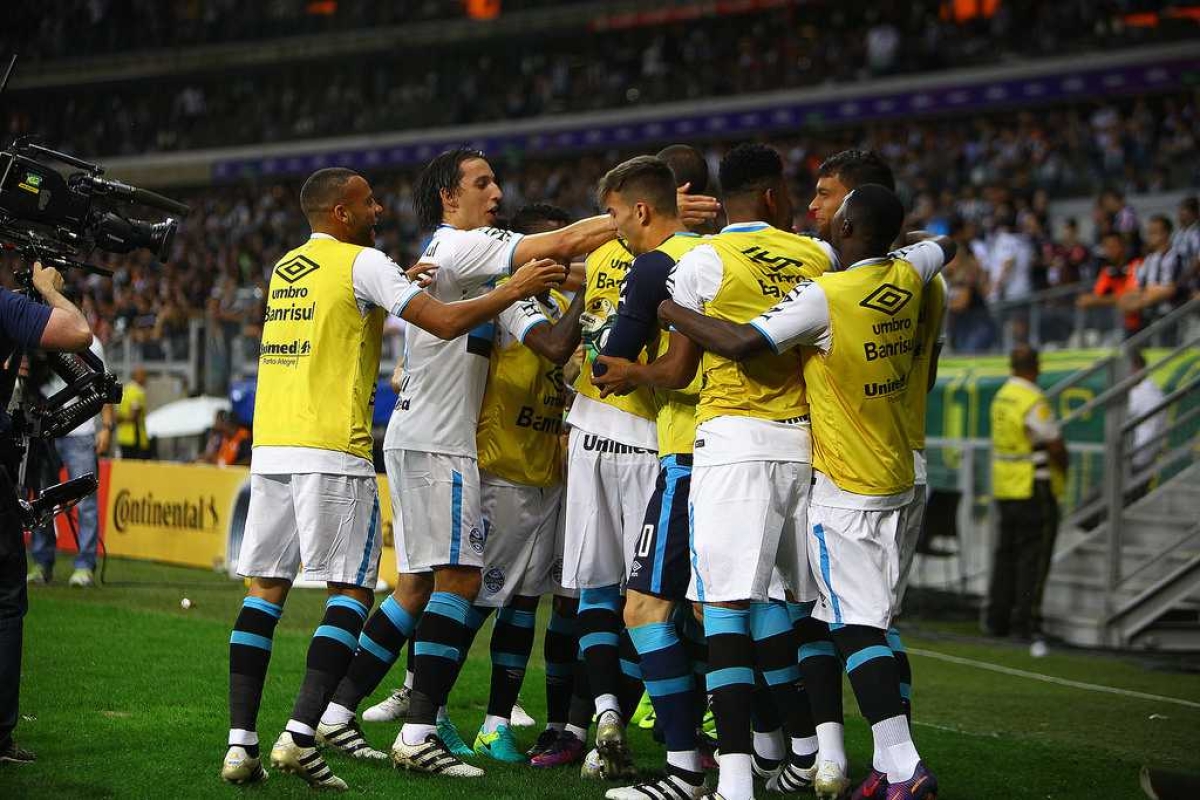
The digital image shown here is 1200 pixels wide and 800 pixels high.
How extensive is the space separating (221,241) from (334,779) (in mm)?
34579

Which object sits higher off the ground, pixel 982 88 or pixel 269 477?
pixel 982 88

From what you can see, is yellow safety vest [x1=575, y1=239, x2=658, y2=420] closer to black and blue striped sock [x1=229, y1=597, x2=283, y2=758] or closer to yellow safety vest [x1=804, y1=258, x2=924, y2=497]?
yellow safety vest [x1=804, y1=258, x2=924, y2=497]

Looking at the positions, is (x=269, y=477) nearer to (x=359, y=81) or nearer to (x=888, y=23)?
(x=888, y=23)

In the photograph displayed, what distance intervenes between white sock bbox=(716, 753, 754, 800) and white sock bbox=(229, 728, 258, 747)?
1.87 m

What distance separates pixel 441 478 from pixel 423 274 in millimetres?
907

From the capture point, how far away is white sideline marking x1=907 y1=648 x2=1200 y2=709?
9.06 metres

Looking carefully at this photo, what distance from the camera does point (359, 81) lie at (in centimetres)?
4356

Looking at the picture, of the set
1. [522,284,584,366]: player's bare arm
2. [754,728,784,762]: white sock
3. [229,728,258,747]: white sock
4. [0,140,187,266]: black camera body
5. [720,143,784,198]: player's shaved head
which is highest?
[720,143,784,198]: player's shaved head

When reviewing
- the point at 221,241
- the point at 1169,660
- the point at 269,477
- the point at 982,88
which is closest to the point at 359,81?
the point at 221,241

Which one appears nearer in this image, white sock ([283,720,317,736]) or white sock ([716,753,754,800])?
white sock ([716,753,754,800])

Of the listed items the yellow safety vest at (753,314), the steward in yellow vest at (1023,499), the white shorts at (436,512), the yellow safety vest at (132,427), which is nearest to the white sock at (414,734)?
the white shorts at (436,512)

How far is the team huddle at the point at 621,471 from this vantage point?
5.41 meters

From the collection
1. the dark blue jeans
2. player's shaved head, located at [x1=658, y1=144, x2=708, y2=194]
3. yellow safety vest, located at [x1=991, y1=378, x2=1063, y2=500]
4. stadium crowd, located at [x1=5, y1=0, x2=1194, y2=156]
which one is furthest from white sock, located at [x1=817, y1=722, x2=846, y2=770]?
stadium crowd, located at [x1=5, y1=0, x2=1194, y2=156]

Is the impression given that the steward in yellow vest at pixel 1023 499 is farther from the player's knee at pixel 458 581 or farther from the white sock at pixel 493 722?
the player's knee at pixel 458 581
